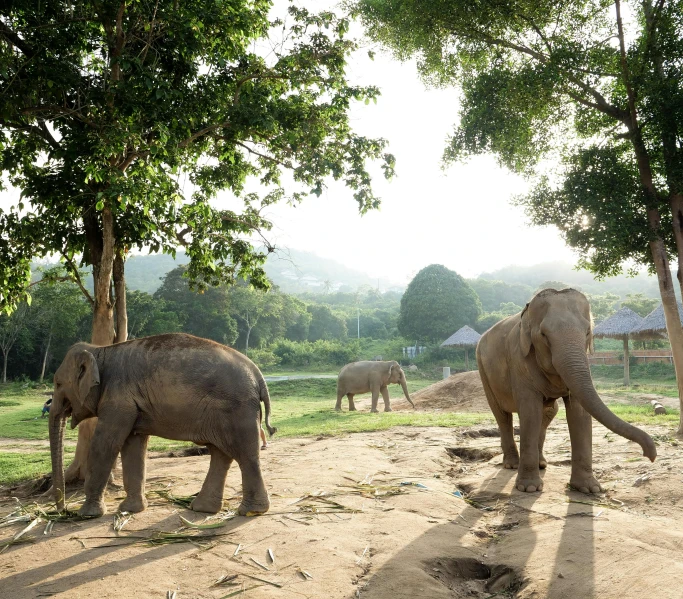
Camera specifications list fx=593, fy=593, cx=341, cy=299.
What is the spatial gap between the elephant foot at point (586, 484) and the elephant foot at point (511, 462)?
1.53 metres

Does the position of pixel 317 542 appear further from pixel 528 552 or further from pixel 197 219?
pixel 197 219

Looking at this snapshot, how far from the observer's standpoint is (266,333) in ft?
183

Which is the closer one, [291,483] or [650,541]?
[650,541]

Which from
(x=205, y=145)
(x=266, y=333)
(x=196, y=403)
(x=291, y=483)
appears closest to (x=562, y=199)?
(x=205, y=145)

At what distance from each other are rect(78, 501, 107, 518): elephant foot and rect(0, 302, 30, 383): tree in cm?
3128

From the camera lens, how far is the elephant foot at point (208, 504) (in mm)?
6020

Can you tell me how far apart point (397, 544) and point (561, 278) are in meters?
143

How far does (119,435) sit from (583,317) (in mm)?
5191

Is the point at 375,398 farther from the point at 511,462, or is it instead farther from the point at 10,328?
the point at 10,328

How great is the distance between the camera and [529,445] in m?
6.82

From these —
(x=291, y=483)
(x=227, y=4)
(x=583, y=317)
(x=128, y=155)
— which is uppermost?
(x=227, y=4)

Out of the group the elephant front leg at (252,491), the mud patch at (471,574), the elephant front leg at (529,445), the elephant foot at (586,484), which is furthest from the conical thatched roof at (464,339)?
the mud patch at (471,574)

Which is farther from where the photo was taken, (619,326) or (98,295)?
(619,326)

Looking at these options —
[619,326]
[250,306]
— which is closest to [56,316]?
[250,306]
